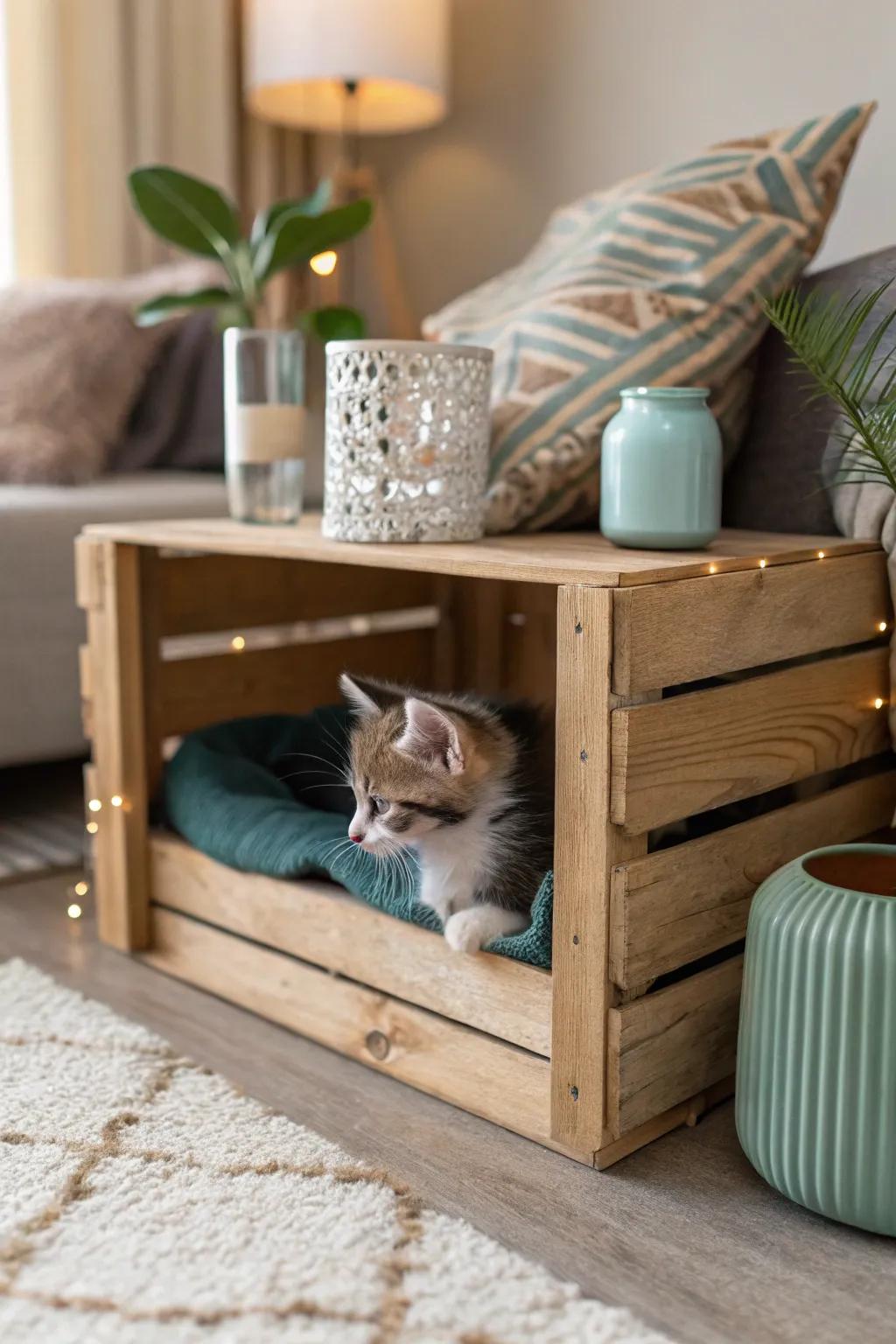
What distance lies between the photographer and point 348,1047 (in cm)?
119

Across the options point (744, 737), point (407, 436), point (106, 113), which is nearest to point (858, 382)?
point (744, 737)

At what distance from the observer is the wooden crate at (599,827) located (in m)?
0.95

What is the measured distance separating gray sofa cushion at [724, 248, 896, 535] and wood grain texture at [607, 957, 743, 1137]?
52cm

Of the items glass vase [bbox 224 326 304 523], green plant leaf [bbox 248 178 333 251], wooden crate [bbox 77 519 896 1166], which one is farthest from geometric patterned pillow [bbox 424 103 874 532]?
green plant leaf [bbox 248 178 333 251]

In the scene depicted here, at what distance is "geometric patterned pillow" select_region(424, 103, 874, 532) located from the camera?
1.30 metres

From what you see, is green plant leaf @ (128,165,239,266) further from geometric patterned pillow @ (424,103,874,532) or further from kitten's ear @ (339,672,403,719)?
kitten's ear @ (339,672,403,719)

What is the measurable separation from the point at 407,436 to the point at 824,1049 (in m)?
0.66

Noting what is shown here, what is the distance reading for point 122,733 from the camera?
1419mm

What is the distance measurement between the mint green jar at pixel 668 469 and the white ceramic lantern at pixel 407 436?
6.8 inches

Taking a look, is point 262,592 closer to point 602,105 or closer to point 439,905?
point 439,905

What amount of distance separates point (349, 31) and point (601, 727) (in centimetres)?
188

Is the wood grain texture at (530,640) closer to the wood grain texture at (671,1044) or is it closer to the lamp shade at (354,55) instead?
the wood grain texture at (671,1044)

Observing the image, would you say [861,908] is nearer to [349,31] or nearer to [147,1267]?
[147,1267]

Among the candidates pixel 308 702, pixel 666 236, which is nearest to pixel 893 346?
pixel 666 236
